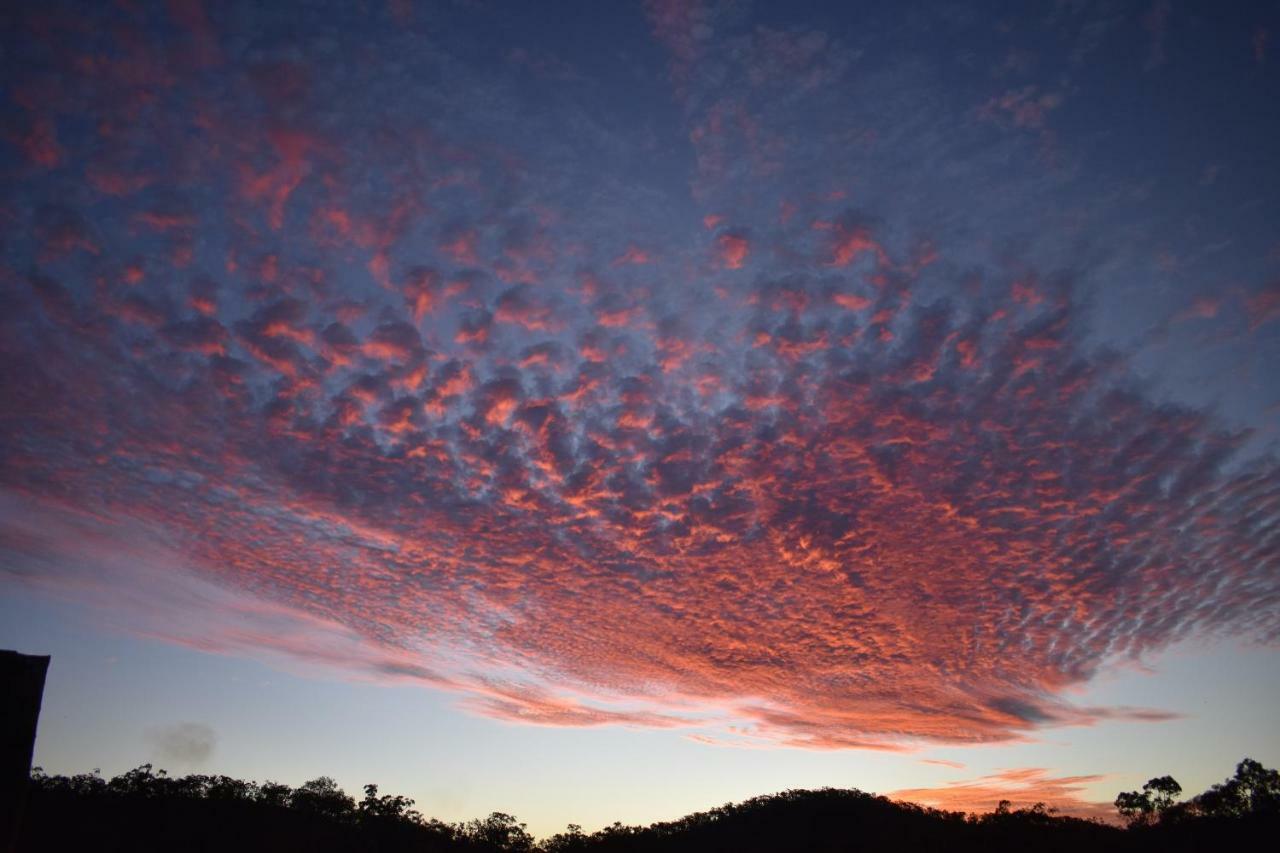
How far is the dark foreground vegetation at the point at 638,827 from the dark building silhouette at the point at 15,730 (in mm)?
55703

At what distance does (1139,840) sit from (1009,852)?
10.8 m

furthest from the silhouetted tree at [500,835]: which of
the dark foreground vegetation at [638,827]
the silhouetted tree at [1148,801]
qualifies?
the silhouetted tree at [1148,801]

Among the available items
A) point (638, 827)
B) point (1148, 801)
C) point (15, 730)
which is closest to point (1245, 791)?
point (1148, 801)

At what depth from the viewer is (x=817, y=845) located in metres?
65.4

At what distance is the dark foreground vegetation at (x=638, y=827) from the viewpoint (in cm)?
5084

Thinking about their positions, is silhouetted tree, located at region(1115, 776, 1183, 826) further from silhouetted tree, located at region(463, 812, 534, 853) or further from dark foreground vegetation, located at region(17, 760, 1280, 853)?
silhouetted tree, located at region(463, 812, 534, 853)

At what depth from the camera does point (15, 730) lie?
12047 mm

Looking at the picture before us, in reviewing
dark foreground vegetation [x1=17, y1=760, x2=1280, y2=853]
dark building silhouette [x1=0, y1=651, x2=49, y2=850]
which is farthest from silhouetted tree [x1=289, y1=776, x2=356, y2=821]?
dark building silhouette [x1=0, y1=651, x2=49, y2=850]

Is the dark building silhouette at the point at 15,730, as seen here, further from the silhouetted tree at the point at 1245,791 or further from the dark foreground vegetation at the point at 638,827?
the silhouetted tree at the point at 1245,791

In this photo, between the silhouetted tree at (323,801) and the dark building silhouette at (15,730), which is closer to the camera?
the dark building silhouette at (15,730)

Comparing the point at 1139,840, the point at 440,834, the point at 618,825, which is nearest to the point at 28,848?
the point at 440,834

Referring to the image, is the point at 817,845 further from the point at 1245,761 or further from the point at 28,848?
the point at 28,848

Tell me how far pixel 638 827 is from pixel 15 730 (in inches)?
3145

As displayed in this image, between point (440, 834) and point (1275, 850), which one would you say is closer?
point (1275, 850)
